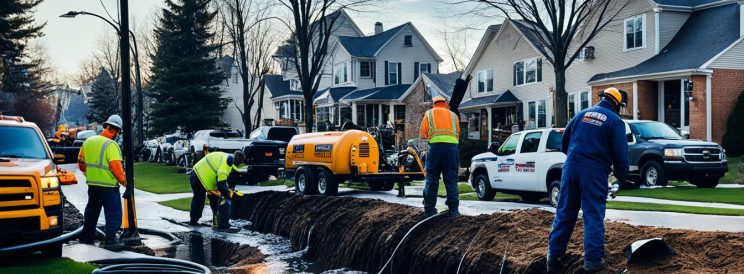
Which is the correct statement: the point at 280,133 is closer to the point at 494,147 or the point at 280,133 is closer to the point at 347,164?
the point at 347,164

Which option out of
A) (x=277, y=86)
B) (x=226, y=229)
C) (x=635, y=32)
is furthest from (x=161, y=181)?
(x=277, y=86)

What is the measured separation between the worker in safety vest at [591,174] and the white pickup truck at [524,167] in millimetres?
8004

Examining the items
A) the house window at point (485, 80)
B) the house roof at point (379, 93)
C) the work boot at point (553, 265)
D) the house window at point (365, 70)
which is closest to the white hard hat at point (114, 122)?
the work boot at point (553, 265)

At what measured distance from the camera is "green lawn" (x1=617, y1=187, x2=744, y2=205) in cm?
1689

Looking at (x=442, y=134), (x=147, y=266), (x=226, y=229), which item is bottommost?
(x=226, y=229)

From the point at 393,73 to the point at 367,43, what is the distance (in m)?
3.32

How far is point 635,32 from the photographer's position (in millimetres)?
34594

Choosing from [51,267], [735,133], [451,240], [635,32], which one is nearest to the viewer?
[51,267]

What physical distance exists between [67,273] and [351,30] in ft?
197

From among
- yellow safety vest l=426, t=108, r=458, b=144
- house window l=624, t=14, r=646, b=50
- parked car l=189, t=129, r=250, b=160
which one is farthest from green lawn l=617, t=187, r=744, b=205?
parked car l=189, t=129, r=250, b=160

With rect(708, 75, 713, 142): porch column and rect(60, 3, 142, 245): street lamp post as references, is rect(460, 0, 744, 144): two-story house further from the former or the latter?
rect(60, 3, 142, 245): street lamp post

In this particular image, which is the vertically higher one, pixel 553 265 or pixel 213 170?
pixel 213 170

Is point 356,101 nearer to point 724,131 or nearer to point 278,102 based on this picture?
point 278,102

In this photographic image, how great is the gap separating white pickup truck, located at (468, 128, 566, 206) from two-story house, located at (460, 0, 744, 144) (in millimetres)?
14671
